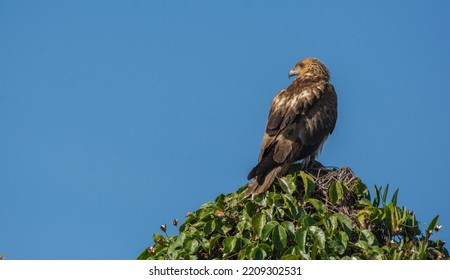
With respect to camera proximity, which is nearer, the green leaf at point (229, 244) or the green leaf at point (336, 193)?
the green leaf at point (229, 244)

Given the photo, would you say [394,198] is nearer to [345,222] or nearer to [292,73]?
[345,222]

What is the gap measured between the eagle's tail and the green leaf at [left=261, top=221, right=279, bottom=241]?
928mm

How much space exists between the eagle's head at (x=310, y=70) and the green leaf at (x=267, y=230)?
511 centimetres

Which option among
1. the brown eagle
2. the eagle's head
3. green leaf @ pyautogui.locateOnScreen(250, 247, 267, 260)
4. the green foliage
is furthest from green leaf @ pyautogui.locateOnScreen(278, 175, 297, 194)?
the eagle's head

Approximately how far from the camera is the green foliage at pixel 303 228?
809 cm

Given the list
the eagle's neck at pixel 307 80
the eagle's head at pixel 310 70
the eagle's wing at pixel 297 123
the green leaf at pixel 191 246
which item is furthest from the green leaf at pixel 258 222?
the eagle's head at pixel 310 70

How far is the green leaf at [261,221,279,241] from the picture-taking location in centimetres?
815

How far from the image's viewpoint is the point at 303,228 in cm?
814

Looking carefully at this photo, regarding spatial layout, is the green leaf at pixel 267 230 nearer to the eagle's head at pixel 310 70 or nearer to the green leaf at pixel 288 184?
the green leaf at pixel 288 184

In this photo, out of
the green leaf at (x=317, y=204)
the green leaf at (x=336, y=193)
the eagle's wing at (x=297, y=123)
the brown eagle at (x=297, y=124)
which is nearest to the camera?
the green leaf at (x=317, y=204)
